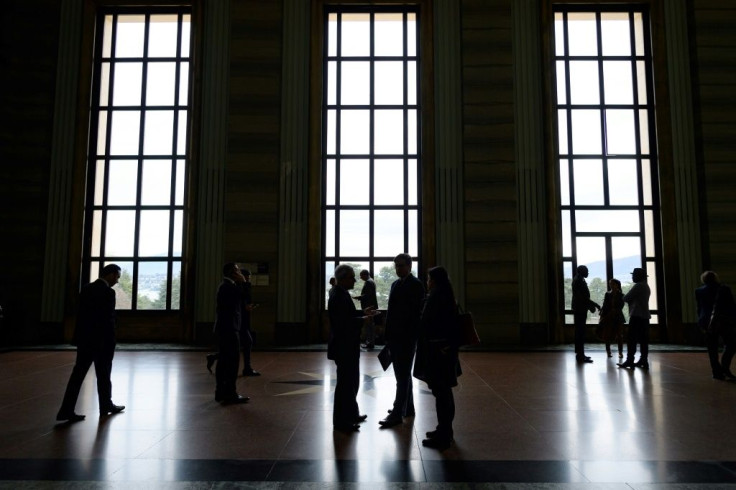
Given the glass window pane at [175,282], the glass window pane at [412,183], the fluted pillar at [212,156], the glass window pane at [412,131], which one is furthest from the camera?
the glass window pane at [412,131]

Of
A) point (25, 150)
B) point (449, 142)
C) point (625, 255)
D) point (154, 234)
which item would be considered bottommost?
point (625, 255)

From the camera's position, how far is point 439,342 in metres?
4.58

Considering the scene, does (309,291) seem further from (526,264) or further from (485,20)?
(485,20)

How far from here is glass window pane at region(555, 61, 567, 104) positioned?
1402cm

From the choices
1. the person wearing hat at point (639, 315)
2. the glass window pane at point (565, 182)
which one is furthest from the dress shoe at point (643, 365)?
the glass window pane at point (565, 182)

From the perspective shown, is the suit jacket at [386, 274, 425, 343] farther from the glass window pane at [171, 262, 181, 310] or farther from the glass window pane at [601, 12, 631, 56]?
the glass window pane at [601, 12, 631, 56]

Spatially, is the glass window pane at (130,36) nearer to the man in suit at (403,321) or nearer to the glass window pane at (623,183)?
the man in suit at (403,321)

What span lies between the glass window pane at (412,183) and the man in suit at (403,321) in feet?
28.4

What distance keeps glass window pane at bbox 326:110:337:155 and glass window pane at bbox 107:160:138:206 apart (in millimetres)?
5598

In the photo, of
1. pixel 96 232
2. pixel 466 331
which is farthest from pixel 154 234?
pixel 466 331

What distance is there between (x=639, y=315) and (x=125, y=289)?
1265 cm

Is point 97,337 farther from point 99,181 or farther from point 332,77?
point 332,77

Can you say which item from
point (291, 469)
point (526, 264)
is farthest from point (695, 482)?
point (526, 264)

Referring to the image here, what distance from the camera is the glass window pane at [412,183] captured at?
45.4ft
